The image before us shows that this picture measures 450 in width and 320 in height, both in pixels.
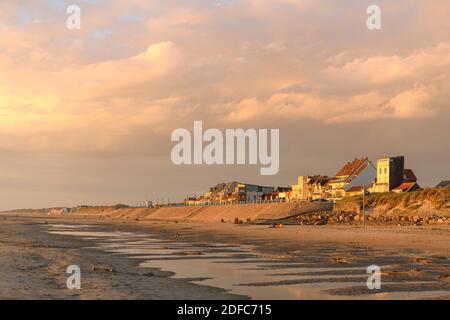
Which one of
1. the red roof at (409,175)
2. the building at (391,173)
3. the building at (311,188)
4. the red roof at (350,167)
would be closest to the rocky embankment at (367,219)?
the building at (391,173)

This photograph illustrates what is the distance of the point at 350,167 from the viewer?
151m

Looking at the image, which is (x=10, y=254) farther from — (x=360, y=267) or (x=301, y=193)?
(x=301, y=193)

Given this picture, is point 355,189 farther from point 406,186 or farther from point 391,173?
point 406,186

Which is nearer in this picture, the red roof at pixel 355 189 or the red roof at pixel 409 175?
the red roof at pixel 409 175

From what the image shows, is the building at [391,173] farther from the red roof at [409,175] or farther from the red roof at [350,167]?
the red roof at [350,167]

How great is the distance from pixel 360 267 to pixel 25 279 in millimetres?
13623

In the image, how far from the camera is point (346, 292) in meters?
15.7

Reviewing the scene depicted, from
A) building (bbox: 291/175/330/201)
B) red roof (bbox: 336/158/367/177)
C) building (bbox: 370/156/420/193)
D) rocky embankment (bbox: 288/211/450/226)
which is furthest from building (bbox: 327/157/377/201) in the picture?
rocky embankment (bbox: 288/211/450/226)

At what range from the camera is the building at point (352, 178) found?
139125mm

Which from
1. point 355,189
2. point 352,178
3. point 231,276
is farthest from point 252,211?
point 231,276
